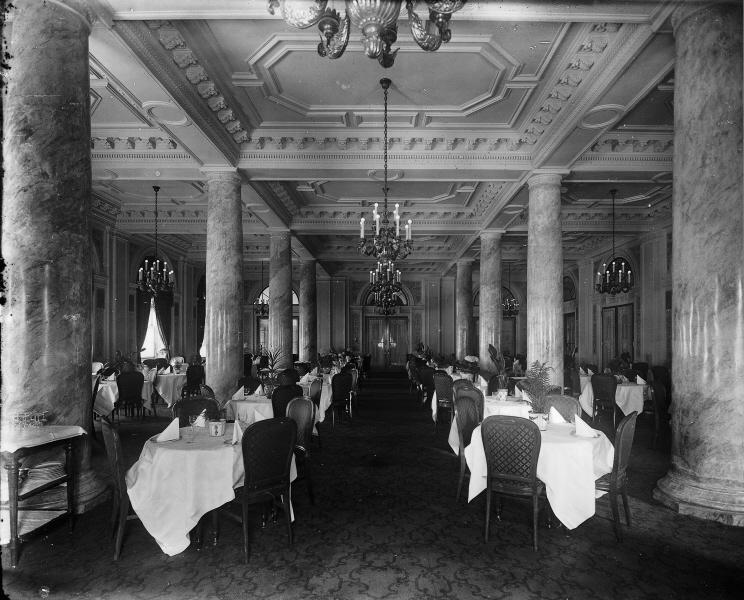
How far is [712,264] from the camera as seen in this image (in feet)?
12.6

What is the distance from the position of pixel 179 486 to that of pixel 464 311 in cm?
1370

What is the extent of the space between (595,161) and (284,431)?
6535 mm

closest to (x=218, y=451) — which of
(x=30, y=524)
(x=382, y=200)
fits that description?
(x=30, y=524)

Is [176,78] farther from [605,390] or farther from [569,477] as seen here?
[605,390]

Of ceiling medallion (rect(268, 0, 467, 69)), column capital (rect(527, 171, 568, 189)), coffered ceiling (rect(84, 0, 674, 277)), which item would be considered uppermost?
coffered ceiling (rect(84, 0, 674, 277))

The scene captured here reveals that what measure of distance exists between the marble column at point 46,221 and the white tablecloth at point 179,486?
0.73 meters

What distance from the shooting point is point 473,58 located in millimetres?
5379

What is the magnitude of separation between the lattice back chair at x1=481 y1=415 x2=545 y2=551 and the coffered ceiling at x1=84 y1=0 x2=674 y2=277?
324 cm

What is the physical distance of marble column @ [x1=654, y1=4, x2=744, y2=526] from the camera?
12.4 feet

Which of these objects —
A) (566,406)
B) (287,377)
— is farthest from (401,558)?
(287,377)

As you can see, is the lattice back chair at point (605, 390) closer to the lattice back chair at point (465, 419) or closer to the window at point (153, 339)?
the lattice back chair at point (465, 419)

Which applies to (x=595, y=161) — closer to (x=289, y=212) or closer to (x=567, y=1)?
(x=567, y=1)

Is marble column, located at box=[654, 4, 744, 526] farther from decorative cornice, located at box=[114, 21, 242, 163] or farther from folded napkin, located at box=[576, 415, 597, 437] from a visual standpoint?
decorative cornice, located at box=[114, 21, 242, 163]

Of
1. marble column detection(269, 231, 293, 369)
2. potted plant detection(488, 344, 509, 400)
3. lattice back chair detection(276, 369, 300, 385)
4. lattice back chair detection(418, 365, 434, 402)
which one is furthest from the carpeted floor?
marble column detection(269, 231, 293, 369)
